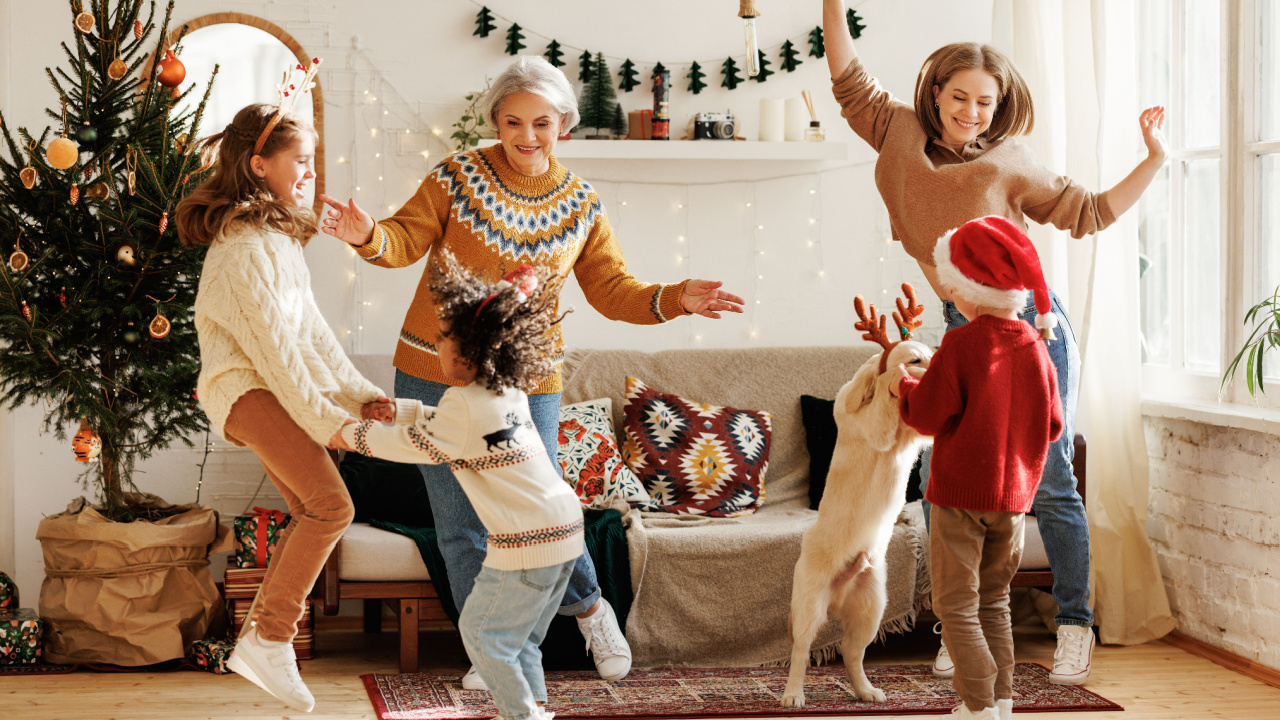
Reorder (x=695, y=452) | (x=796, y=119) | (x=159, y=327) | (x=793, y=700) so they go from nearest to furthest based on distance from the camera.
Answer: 1. (x=793, y=700)
2. (x=159, y=327)
3. (x=695, y=452)
4. (x=796, y=119)

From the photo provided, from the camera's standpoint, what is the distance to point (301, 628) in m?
3.29

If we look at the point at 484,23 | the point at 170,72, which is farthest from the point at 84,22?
the point at 484,23

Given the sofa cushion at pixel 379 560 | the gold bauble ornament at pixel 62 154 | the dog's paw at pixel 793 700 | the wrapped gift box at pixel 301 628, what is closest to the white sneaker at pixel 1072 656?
the dog's paw at pixel 793 700

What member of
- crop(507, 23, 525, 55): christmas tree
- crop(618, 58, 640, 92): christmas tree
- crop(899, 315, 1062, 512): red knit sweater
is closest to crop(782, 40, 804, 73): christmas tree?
crop(618, 58, 640, 92): christmas tree

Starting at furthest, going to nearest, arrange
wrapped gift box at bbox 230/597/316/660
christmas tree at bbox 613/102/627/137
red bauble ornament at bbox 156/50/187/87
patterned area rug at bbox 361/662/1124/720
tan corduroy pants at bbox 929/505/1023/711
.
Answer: christmas tree at bbox 613/102/627/137 → wrapped gift box at bbox 230/597/316/660 → red bauble ornament at bbox 156/50/187/87 → patterned area rug at bbox 361/662/1124/720 → tan corduroy pants at bbox 929/505/1023/711

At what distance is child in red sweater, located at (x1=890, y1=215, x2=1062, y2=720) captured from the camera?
2246 mm

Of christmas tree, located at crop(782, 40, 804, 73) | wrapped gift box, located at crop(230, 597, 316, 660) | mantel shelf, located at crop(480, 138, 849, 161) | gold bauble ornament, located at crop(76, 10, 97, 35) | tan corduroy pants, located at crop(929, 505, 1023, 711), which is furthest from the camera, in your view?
christmas tree, located at crop(782, 40, 804, 73)

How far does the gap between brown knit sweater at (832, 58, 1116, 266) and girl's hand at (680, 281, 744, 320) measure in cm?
48

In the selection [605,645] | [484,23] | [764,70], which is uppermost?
[484,23]

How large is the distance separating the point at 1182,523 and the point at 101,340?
325cm

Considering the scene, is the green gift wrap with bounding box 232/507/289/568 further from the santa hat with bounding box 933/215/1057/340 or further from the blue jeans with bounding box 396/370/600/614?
the santa hat with bounding box 933/215/1057/340

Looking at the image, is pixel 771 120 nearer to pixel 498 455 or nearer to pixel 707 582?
pixel 707 582

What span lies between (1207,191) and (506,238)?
7.46 ft

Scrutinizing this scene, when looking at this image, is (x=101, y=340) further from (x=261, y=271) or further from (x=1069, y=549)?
(x=1069, y=549)
